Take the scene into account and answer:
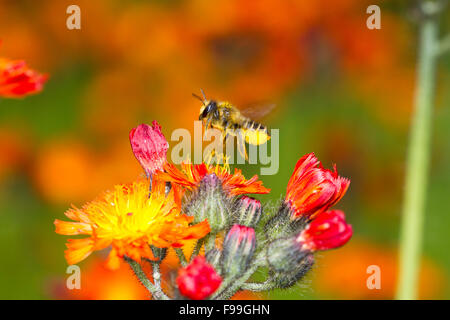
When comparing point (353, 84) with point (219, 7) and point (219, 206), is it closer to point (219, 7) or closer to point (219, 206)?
point (219, 7)

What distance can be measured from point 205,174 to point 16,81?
357 mm

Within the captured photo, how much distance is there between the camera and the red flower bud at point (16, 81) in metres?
1.08

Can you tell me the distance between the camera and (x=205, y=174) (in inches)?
48.3

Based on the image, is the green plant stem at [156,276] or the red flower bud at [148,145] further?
the red flower bud at [148,145]

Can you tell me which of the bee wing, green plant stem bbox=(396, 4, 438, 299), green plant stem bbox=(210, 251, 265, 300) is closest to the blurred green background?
green plant stem bbox=(396, 4, 438, 299)

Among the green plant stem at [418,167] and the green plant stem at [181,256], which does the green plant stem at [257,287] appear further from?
the green plant stem at [418,167]

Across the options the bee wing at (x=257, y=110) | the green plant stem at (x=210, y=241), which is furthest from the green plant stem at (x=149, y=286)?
the bee wing at (x=257, y=110)

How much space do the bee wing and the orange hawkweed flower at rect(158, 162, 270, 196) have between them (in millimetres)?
444

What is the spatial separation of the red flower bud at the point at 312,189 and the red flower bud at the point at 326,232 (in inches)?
1.2

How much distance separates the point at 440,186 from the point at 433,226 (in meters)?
0.18

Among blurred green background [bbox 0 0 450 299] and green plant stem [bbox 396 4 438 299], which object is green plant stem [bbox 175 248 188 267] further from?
blurred green background [bbox 0 0 450 299]

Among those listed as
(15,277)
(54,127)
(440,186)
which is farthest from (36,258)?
(440,186)

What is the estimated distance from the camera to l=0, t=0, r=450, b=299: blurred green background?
246cm
